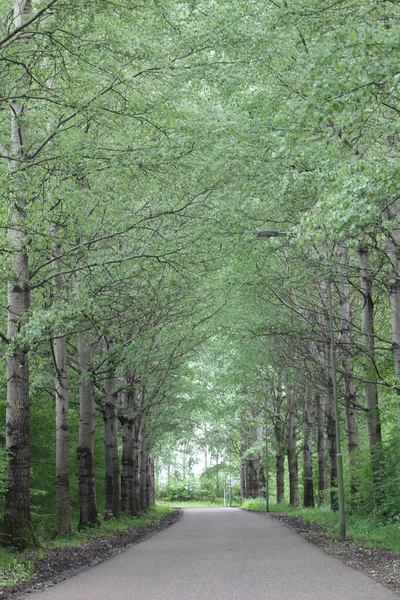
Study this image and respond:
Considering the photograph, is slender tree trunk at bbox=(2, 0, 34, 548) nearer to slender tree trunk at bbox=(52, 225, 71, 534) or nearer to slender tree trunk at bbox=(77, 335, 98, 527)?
slender tree trunk at bbox=(52, 225, 71, 534)

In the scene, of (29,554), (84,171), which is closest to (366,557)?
(29,554)

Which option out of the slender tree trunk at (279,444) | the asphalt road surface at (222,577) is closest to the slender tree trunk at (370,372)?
the asphalt road surface at (222,577)

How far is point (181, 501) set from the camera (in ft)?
321

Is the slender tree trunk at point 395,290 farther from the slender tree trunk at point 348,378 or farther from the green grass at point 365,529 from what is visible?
the slender tree trunk at point 348,378

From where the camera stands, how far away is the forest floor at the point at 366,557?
10.4m

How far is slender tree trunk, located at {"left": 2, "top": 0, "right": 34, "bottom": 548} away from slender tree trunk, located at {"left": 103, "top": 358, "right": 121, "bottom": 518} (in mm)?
8528

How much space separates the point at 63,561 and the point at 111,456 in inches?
419

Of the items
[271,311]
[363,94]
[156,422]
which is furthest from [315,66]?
[156,422]

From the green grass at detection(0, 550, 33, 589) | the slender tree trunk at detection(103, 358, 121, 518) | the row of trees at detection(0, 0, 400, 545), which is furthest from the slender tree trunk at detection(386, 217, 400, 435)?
the slender tree trunk at detection(103, 358, 121, 518)

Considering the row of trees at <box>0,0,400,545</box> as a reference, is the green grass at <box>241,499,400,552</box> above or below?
below

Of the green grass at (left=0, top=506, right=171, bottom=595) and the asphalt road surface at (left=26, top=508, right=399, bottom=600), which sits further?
the green grass at (left=0, top=506, right=171, bottom=595)

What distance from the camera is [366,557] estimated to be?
12922 mm

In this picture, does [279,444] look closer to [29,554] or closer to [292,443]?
[292,443]

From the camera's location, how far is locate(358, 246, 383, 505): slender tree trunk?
60.8 ft
